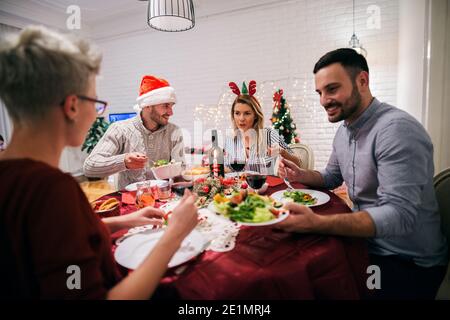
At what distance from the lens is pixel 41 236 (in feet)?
2.03

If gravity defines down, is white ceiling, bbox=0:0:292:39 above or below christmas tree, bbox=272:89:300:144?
above

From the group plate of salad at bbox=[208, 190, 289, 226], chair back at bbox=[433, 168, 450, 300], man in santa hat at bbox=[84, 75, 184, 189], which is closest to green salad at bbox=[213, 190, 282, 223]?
plate of salad at bbox=[208, 190, 289, 226]

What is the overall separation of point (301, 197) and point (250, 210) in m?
0.52

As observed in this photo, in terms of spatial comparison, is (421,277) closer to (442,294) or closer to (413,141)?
(442,294)

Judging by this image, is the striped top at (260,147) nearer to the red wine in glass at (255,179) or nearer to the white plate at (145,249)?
the red wine in glass at (255,179)

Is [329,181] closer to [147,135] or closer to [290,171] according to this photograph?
[290,171]

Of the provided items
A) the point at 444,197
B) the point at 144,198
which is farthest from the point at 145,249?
the point at 444,197

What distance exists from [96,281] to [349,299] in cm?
89

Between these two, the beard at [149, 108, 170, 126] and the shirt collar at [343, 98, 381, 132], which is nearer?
the shirt collar at [343, 98, 381, 132]

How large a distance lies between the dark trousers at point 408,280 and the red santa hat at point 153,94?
7.53 ft

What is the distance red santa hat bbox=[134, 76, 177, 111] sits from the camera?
263cm

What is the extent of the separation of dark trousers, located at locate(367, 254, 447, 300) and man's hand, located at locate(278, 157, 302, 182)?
713mm

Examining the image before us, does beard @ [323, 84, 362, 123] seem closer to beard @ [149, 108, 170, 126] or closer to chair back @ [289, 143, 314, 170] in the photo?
chair back @ [289, 143, 314, 170]

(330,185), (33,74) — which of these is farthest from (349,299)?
(33,74)
